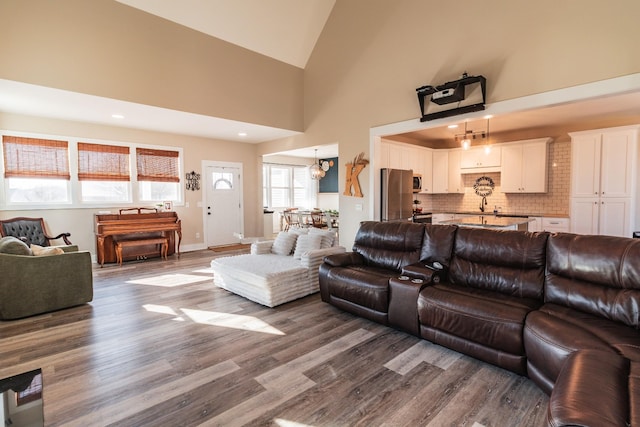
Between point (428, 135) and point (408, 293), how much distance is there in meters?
5.53

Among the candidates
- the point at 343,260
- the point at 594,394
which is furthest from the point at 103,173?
the point at 594,394

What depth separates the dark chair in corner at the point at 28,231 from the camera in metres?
5.25

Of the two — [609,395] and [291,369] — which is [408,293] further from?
[609,395]

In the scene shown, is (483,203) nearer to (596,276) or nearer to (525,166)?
(525,166)

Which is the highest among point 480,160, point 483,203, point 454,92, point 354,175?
point 454,92

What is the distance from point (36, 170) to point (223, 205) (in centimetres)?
366

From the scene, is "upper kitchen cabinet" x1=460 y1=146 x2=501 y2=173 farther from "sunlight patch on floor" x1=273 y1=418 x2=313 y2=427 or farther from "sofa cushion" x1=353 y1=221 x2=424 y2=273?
"sunlight patch on floor" x1=273 y1=418 x2=313 y2=427

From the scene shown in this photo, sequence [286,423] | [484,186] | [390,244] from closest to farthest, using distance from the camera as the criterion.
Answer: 1. [286,423]
2. [390,244]
3. [484,186]

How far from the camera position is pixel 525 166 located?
678 cm

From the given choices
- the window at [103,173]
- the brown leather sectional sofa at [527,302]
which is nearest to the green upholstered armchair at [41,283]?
the window at [103,173]

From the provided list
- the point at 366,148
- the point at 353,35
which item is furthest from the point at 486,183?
the point at 353,35

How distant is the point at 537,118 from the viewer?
5.83 metres

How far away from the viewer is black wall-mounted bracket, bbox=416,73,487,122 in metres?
4.17

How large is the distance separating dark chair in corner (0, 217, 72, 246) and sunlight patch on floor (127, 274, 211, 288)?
1913 mm
